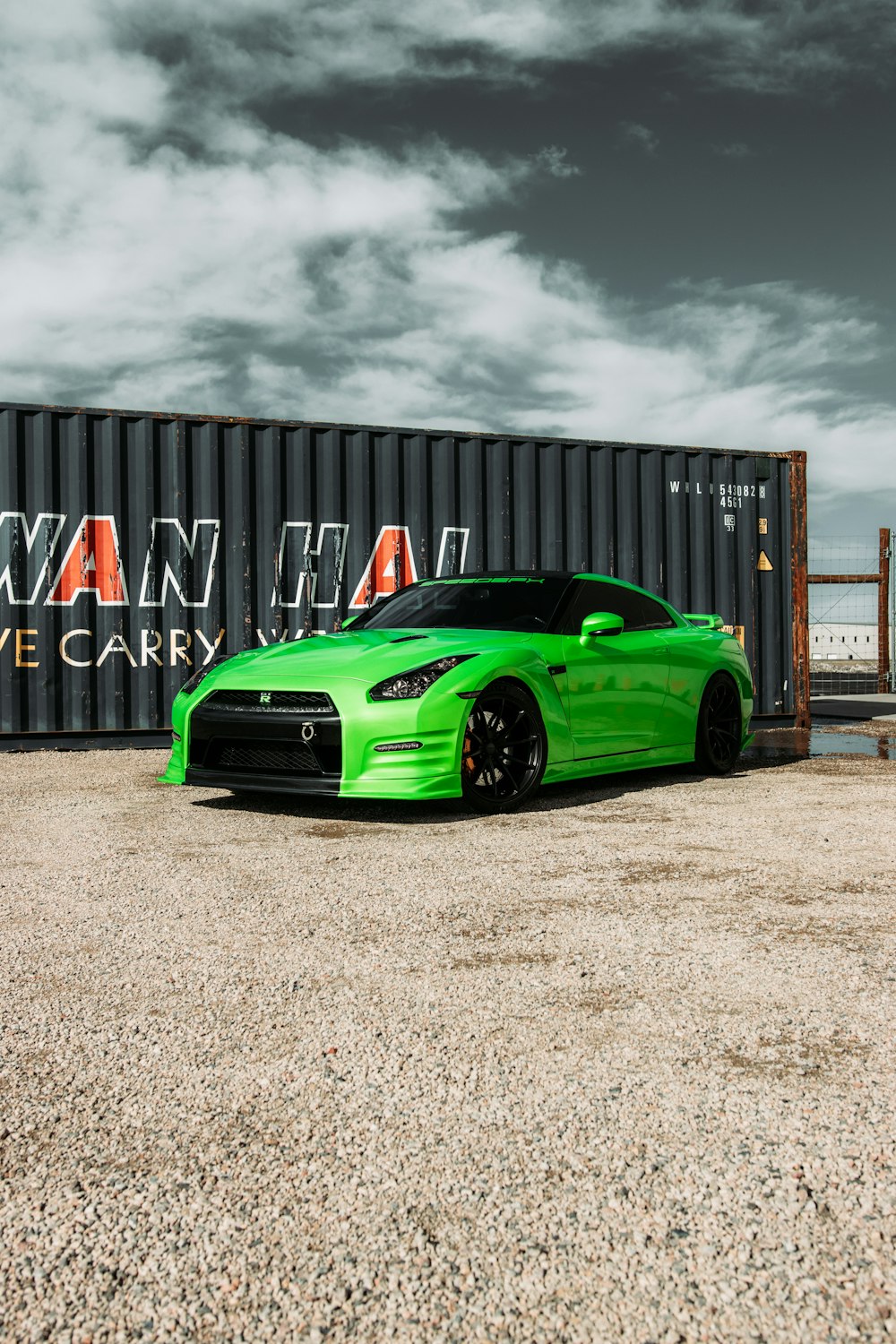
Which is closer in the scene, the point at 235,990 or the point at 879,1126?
the point at 879,1126

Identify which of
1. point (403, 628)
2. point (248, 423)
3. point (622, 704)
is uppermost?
point (248, 423)

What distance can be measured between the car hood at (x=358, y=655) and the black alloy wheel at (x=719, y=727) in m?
1.80

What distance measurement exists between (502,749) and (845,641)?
1458 cm

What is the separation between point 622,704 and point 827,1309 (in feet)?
17.6

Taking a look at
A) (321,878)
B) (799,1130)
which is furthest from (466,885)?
(799,1130)

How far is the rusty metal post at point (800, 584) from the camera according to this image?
1191 cm

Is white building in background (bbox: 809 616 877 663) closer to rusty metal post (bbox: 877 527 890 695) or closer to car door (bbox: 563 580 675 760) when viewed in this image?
rusty metal post (bbox: 877 527 890 695)

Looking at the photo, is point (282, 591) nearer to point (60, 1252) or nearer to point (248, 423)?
point (248, 423)

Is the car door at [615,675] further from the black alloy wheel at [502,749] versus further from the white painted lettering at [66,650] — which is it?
the white painted lettering at [66,650]

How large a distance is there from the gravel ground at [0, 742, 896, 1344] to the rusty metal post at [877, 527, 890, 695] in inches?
508

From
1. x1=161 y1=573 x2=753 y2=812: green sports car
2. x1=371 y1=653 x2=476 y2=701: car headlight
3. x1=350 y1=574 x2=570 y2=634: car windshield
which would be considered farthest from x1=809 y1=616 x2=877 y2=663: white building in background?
x1=371 y1=653 x2=476 y2=701: car headlight

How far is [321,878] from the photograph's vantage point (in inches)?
170

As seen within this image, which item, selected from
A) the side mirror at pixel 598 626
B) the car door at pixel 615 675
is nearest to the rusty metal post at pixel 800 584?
the car door at pixel 615 675

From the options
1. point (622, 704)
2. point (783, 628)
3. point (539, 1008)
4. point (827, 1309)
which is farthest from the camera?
point (783, 628)
